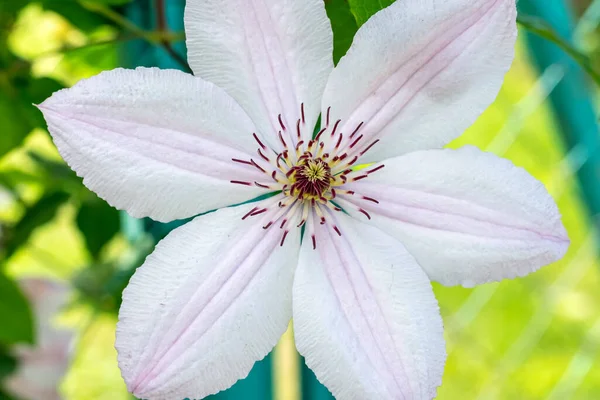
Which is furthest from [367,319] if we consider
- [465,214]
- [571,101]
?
[571,101]

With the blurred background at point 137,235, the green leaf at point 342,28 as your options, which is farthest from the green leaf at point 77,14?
the green leaf at point 342,28

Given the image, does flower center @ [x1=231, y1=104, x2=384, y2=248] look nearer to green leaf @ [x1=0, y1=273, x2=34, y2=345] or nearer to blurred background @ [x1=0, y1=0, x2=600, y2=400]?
blurred background @ [x1=0, y1=0, x2=600, y2=400]

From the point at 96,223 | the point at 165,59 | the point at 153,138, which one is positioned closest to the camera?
the point at 153,138

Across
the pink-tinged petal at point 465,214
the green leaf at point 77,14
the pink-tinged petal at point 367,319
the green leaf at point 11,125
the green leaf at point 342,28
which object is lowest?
the pink-tinged petal at point 367,319

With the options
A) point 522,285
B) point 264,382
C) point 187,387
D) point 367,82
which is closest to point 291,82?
point 367,82

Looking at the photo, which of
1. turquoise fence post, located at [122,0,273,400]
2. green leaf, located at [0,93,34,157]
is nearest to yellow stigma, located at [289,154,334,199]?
turquoise fence post, located at [122,0,273,400]

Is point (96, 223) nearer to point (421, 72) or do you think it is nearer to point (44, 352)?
point (44, 352)

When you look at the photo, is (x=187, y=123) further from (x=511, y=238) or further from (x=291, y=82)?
(x=511, y=238)

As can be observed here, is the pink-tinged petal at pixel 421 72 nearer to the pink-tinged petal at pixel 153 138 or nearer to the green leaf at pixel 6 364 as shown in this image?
the pink-tinged petal at pixel 153 138
